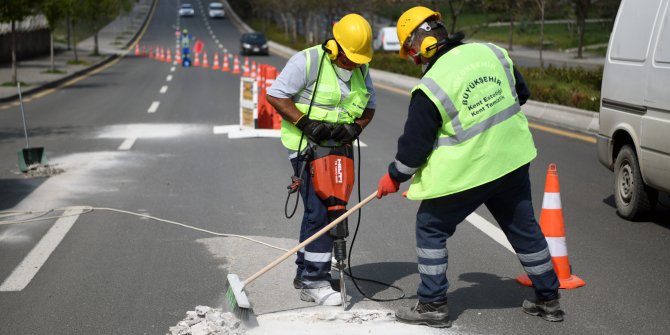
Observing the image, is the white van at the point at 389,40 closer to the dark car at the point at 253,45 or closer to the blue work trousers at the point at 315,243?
the dark car at the point at 253,45

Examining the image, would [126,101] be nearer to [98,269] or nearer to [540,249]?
[98,269]

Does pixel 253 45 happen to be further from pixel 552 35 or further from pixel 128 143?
pixel 128 143

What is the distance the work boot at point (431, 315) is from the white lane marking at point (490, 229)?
2.10m

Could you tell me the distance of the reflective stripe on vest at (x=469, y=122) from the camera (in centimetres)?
481

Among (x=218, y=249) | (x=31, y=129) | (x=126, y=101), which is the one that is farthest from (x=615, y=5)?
(x=218, y=249)

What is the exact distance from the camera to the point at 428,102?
4.81 m

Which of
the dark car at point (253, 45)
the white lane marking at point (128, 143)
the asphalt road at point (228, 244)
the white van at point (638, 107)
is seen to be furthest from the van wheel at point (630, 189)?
the dark car at point (253, 45)

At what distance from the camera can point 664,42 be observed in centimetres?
764

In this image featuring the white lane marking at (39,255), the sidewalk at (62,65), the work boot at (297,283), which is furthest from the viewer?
the sidewalk at (62,65)

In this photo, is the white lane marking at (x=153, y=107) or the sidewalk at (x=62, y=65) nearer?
the white lane marking at (x=153, y=107)

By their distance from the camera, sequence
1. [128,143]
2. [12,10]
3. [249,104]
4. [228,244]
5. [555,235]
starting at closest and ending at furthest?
[555,235]
[228,244]
[128,143]
[249,104]
[12,10]

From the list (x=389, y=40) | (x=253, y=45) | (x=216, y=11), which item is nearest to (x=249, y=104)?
(x=253, y=45)

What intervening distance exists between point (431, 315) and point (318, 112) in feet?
4.71

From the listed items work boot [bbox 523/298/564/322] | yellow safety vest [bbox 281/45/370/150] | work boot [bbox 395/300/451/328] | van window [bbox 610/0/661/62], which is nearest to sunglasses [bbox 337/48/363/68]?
yellow safety vest [bbox 281/45/370/150]
